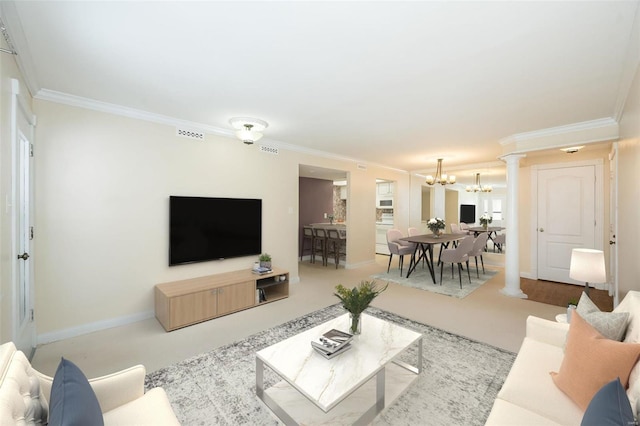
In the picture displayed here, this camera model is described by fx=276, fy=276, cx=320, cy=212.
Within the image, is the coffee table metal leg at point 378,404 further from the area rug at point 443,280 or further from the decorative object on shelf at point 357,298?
the area rug at point 443,280

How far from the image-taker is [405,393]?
2.03 metres

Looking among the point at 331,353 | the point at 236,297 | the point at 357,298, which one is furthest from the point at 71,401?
the point at 236,297

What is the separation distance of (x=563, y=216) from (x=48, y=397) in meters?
6.64

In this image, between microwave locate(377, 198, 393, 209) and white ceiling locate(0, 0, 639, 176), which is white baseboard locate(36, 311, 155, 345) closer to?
white ceiling locate(0, 0, 639, 176)

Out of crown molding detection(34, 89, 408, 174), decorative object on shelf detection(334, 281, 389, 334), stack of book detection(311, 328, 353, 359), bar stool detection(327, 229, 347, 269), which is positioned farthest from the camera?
bar stool detection(327, 229, 347, 269)

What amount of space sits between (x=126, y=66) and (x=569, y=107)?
14.6 feet

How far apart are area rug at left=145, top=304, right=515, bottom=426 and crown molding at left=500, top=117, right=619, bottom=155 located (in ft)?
10.1

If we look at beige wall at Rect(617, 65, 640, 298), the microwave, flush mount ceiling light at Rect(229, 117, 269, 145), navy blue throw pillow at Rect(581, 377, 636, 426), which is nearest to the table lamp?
beige wall at Rect(617, 65, 640, 298)

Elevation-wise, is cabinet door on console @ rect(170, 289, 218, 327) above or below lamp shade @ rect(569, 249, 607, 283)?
below

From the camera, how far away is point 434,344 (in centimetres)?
275

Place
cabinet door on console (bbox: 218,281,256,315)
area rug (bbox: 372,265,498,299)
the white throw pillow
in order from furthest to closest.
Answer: area rug (bbox: 372,265,498,299) → cabinet door on console (bbox: 218,281,256,315) → the white throw pillow

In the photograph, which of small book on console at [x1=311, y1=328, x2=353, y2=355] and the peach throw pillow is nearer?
the peach throw pillow

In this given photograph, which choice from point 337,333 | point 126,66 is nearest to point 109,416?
point 337,333

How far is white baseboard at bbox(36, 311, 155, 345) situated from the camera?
2797mm
